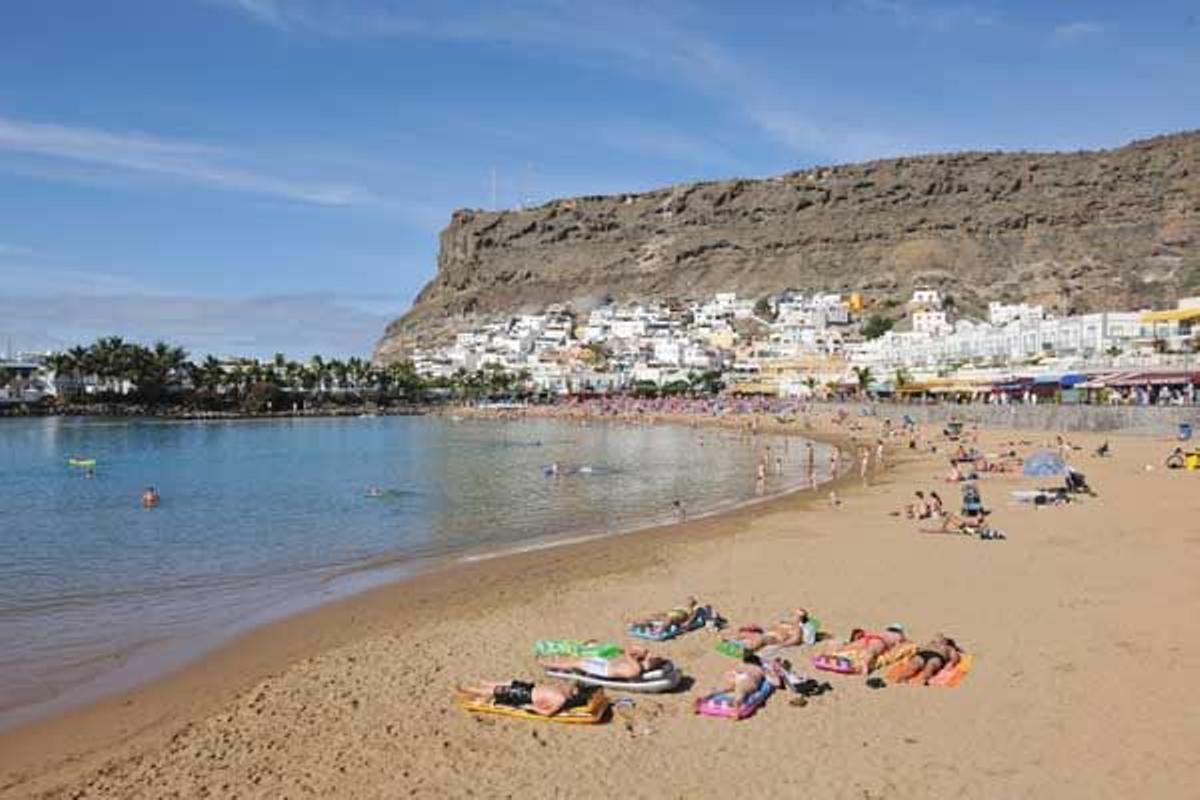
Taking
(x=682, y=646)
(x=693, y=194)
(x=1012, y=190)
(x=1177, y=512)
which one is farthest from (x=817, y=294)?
(x=682, y=646)

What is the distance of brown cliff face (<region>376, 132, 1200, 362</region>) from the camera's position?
115m

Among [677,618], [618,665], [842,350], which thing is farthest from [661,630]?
[842,350]

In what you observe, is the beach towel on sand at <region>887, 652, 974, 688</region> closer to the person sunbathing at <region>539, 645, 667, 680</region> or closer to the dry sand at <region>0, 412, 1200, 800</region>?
the dry sand at <region>0, 412, 1200, 800</region>

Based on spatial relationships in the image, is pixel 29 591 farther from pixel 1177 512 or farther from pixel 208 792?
pixel 1177 512

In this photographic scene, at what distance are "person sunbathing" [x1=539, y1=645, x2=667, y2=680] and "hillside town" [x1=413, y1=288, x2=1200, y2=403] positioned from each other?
118 feet

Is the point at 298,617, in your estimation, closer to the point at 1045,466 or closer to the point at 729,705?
the point at 729,705

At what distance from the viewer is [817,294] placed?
137 meters

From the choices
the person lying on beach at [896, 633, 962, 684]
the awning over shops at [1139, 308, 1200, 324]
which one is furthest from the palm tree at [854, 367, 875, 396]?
the person lying on beach at [896, 633, 962, 684]

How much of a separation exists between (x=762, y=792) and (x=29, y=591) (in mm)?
12651

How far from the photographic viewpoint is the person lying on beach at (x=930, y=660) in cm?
868

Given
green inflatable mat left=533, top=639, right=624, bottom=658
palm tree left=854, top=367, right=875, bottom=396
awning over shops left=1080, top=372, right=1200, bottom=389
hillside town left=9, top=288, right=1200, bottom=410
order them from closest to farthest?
green inflatable mat left=533, top=639, right=624, bottom=658, awning over shops left=1080, top=372, right=1200, bottom=389, hillside town left=9, top=288, right=1200, bottom=410, palm tree left=854, top=367, right=875, bottom=396

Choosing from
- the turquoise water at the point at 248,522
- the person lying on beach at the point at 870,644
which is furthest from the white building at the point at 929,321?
the person lying on beach at the point at 870,644

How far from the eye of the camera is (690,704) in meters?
8.27

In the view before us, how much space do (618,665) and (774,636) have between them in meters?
2.06
